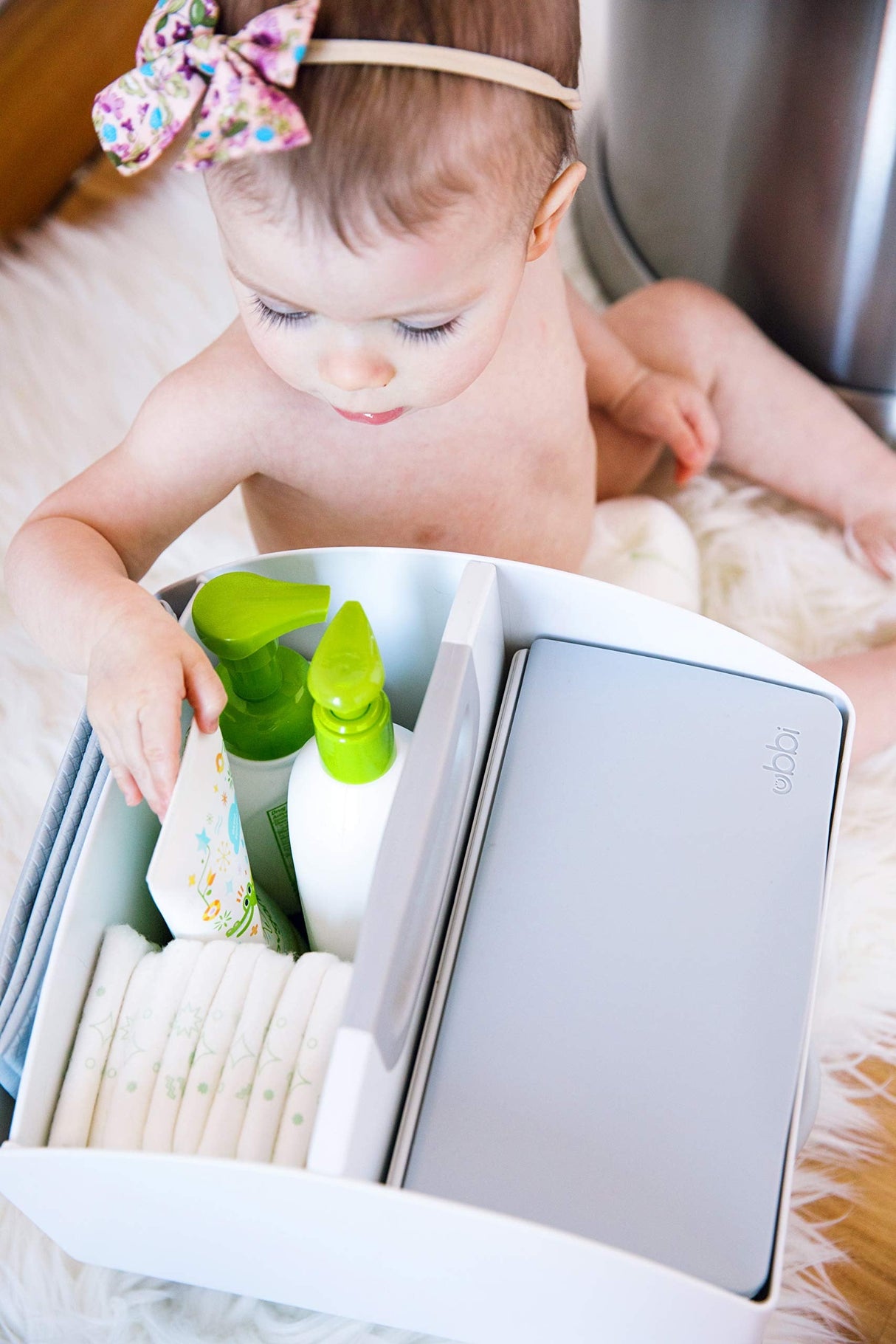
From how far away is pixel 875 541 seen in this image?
0.85m

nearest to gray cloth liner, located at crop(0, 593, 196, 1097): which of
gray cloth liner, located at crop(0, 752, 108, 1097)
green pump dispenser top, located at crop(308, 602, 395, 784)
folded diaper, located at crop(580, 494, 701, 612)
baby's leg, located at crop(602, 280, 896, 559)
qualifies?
gray cloth liner, located at crop(0, 752, 108, 1097)

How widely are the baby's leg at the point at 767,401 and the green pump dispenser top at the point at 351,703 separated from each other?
517 mm

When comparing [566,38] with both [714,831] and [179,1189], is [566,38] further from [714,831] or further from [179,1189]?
[179,1189]

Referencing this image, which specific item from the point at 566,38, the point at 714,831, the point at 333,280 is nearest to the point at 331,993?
the point at 714,831

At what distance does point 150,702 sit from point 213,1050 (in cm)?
14

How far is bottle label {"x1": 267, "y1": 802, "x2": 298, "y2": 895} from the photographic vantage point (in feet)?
1.73

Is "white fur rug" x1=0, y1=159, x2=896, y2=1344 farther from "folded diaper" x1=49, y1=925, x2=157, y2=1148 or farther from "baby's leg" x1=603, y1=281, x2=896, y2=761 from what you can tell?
"folded diaper" x1=49, y1=925, x2=157, y2=1148

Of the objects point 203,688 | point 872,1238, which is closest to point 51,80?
point 203,688

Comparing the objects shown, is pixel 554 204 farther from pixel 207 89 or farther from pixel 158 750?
pixel 158 750

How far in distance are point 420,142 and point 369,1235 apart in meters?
0.39

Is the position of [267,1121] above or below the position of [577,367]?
below

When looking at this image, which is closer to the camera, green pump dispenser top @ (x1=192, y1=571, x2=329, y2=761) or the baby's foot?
green pump dispenser top @ (x1=192, y1=571, x2=329, y2=761)

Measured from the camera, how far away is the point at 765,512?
0.89m

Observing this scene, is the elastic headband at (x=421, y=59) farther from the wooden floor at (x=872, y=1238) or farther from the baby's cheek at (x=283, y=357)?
the wooden floor at (x=872, y=1238)
